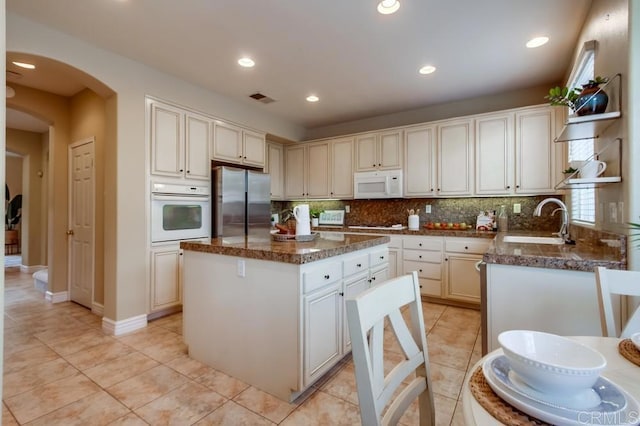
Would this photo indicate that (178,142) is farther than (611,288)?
Yes

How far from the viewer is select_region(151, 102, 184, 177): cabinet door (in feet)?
10.8

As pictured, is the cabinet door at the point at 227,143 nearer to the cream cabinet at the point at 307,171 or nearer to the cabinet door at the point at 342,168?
the cream cabinet at the point at 307,171

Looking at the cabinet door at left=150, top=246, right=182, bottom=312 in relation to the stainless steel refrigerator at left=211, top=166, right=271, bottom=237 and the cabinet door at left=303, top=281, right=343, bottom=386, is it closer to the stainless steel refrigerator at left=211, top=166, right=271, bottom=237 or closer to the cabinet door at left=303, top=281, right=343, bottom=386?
the stainless steel refrigerator at left=211, top=166, right=271, bottom=237

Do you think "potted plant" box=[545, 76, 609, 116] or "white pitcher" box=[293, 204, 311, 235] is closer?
"potted plant" box=[545, 76, 609, 116]

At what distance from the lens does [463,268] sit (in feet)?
12.2

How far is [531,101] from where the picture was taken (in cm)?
380

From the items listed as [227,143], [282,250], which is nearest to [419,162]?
[227,143]

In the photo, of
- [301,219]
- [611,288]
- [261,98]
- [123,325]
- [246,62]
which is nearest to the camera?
[611,288]

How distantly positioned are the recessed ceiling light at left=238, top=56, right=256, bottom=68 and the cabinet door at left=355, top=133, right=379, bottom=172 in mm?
2079

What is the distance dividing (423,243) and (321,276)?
94.0 inches

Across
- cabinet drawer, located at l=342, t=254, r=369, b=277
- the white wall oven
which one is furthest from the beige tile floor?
the white wall oven

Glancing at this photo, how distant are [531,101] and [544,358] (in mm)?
4093

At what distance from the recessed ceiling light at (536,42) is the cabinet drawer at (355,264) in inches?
96.3

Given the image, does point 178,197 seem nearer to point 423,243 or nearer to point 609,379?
point 423,243
